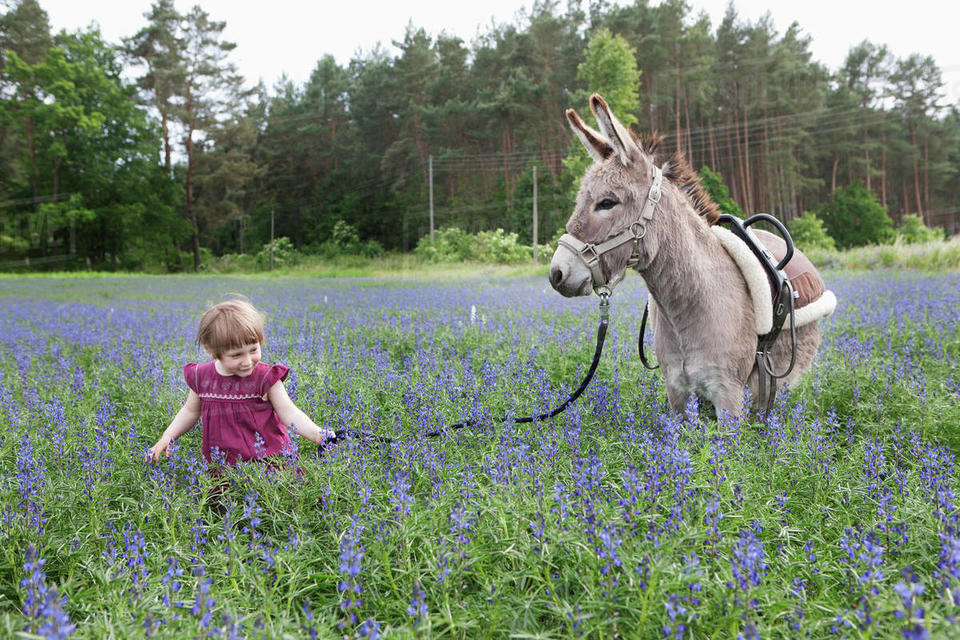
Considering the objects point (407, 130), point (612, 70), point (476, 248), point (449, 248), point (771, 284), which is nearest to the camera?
point (771, 284)

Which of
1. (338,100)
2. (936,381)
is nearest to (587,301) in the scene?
(936,381)

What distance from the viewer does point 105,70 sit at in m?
46.0

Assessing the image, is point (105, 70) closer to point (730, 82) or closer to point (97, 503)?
point (730, 82)

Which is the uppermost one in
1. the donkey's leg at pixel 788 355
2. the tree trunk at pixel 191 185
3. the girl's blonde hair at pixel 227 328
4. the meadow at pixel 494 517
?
the tree trunk at pixel 191 185

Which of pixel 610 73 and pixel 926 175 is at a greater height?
pixel 610 73

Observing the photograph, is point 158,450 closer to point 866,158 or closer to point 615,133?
point 615,133

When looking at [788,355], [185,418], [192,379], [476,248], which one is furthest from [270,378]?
[476,248]

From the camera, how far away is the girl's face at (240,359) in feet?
9.34

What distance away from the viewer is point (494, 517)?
2.16 meters

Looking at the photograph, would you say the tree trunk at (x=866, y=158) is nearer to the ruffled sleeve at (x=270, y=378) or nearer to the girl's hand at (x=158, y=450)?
the ruffled sleeve at (x=270, y=378)

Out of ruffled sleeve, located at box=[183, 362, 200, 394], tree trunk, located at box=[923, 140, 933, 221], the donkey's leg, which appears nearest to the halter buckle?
the donkey's leg

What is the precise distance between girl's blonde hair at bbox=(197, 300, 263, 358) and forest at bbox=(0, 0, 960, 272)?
32.3 meters

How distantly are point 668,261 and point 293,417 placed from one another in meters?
2.15

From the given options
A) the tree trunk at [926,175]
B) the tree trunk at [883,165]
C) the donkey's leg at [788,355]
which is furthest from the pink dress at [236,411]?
the tree trunk at [926,175]
